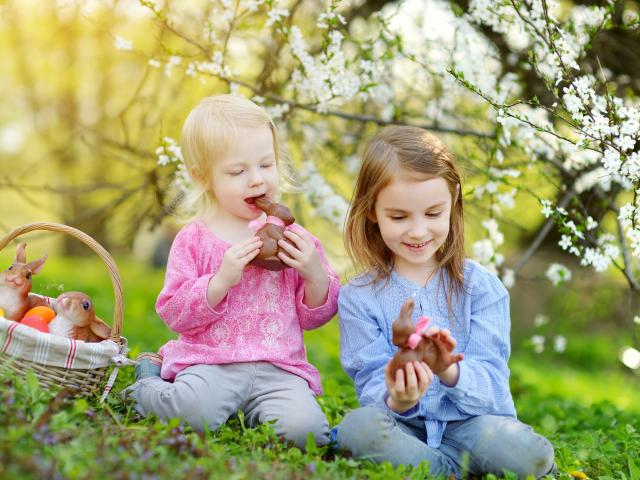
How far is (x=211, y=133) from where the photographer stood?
3.05 meters

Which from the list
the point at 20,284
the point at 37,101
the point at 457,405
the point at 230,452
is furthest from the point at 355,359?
the point at 37,101

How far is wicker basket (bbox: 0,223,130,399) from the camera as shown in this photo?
2.71 m

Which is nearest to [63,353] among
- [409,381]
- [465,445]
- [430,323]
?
[409,381]

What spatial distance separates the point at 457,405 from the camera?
2867mm

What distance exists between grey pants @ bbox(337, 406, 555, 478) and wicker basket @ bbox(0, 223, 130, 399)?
0.87 metres

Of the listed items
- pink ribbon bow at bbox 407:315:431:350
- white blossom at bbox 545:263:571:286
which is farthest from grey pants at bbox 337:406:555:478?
white blossom at bbox 545:263:571:286

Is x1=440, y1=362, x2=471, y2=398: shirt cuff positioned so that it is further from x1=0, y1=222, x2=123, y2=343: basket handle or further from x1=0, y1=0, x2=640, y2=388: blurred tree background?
x1=0, y1=222, x2=123, y2=343: basket handle

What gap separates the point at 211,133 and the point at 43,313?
A: 89 centimetres

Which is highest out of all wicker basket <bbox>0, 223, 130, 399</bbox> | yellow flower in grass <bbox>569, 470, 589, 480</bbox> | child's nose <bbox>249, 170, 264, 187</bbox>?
child's nose <bbox>249, 170, 264, 187</bbox>

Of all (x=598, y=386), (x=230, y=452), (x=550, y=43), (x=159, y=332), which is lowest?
(x=598, y=386)

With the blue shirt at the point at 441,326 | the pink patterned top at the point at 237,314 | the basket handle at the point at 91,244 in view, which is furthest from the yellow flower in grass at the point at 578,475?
the basket handle at the point at 91,244

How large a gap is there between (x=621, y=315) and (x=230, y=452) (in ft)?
23.0

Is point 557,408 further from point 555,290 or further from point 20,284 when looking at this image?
point 555,290

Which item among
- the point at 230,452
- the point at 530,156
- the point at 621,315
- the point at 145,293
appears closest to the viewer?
the point at 230,452
